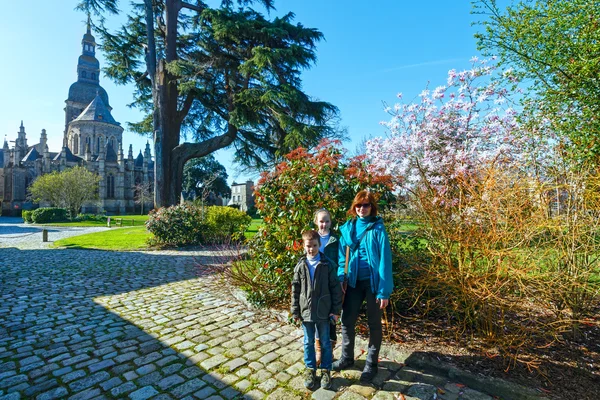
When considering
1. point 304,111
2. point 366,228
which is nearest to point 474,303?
point 366,228

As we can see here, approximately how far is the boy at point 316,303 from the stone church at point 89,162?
55.2 m

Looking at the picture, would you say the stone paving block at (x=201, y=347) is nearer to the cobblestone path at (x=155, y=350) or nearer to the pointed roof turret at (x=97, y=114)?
the cobblestone path at (x=155, y=350)

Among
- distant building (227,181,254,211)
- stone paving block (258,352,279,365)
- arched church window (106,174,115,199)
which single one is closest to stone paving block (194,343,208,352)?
stone paving block (258,352,279,365)

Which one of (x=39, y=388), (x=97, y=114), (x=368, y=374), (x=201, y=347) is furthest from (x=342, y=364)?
(x=97, y=114)

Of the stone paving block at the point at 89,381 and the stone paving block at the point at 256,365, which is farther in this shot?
the stone paving block at the point at 256,365

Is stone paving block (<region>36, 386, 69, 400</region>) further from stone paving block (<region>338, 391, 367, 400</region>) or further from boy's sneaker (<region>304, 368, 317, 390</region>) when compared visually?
stone paving block (<region>338, 391, 367, 400</region>)

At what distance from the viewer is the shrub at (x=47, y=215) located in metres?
29.6

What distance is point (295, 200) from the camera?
432cm

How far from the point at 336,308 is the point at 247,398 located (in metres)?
1.12

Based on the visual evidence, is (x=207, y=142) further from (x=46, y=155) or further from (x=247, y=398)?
(x=46, y=155)

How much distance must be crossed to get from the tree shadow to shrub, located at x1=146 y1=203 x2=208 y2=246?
15.1 feet

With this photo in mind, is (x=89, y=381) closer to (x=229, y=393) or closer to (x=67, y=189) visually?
(x=229, y=393)

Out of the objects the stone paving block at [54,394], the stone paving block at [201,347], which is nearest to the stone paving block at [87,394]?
the stone paving block at [54,394]

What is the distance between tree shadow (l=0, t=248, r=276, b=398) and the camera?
2.95 metres
